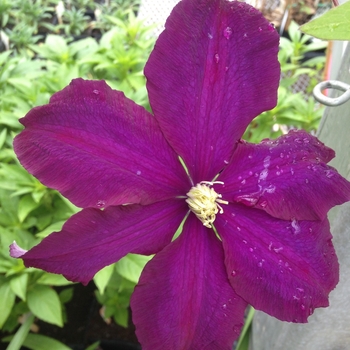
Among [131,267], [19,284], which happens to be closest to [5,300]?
[19,284]

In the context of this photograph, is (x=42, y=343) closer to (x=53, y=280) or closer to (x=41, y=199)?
(x=53, y=280)

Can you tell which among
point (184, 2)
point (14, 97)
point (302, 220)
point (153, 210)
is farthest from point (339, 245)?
point (14, 97)

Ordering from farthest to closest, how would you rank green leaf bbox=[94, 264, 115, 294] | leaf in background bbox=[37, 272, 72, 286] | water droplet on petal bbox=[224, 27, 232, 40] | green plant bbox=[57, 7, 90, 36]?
1. green plant bbox=[57, 7, 90, 36]
2. leaf in background bbox=[37, 272, 72, 286]
3. green leaf bbox=[94, 264, 115, 294]
4. water droplet on petal bbox=[224, 27, 232, 40]

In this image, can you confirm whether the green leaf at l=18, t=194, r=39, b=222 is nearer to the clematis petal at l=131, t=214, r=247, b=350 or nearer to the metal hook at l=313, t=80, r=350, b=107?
the clematis petal at l=131, t=214, r=247, b=350


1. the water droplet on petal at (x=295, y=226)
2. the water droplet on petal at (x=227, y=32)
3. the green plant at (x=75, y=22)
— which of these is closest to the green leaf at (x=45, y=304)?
the water droplet on petal at (x=295, y=226)

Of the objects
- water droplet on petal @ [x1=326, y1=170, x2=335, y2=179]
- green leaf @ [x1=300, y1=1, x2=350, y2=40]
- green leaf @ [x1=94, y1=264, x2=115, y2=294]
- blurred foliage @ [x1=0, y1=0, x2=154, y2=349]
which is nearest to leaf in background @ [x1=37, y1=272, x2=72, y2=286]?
blurred foliage @ [x1=0, y1=0, x2=154, y2=349]

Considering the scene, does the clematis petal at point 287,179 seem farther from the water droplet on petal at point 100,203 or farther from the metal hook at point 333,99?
the water droplet on petal at point 100,203
